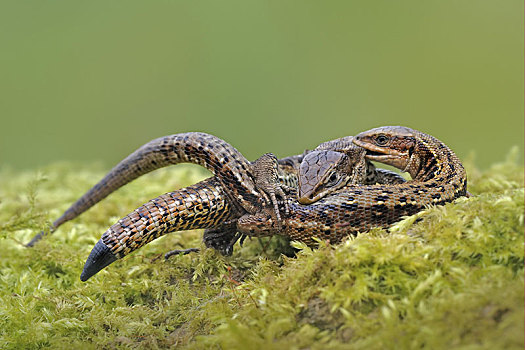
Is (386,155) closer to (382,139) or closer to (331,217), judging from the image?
(382,139)

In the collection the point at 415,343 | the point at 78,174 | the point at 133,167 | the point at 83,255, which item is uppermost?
the point at 78,174

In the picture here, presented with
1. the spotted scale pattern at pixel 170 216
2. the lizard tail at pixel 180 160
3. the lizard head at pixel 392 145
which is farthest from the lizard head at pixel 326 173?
the spotted scale pattern at pixel 170 216

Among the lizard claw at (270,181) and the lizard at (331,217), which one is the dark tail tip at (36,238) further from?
the lizard claw at (270,181)

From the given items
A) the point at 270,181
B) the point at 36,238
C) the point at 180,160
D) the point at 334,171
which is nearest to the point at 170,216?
the point at 180,160

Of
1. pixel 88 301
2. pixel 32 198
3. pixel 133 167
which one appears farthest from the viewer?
pixel 32 198

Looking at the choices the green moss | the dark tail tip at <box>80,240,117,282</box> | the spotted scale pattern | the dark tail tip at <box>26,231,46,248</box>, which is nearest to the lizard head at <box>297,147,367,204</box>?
the green moss

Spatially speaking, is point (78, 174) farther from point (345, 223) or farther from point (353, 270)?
point (353, 270)

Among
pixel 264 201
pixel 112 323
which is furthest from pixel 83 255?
pixel 264 201
